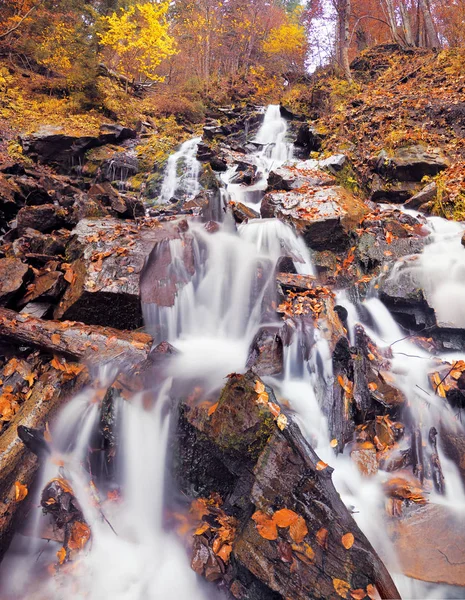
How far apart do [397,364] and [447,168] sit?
641 cm

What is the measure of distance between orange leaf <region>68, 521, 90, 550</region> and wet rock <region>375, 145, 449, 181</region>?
31.6 feet

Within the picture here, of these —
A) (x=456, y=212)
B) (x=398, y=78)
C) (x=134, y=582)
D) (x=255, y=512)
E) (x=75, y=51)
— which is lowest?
(x=134, y=582)

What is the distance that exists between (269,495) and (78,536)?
74.2 inches

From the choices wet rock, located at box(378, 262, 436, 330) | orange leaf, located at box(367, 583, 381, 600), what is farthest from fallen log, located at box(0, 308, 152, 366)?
wet rock, located at box(378, 262, 436, 330)

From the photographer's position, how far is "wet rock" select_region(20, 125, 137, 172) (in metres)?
10.9

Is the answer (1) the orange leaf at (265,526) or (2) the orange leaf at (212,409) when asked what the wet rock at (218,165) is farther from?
(1) the orange leaf at (265,526)

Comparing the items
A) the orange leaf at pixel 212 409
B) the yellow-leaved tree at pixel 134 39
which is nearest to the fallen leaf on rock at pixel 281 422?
the orange leaf at pixel 212 409

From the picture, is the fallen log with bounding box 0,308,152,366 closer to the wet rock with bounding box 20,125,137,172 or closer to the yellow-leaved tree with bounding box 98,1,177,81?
the wet rock with bounding box 20,125,137,172

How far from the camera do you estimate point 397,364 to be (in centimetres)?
457

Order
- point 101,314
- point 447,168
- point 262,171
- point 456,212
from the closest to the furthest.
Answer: point 101,314 → point 456,212 → point 447,168 → point 262,171

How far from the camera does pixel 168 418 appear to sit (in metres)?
3.64

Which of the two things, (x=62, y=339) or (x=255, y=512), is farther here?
(x=62, y=339)

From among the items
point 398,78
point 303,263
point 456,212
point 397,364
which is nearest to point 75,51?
point 398,78

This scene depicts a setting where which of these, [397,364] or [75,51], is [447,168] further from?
[75,51]
